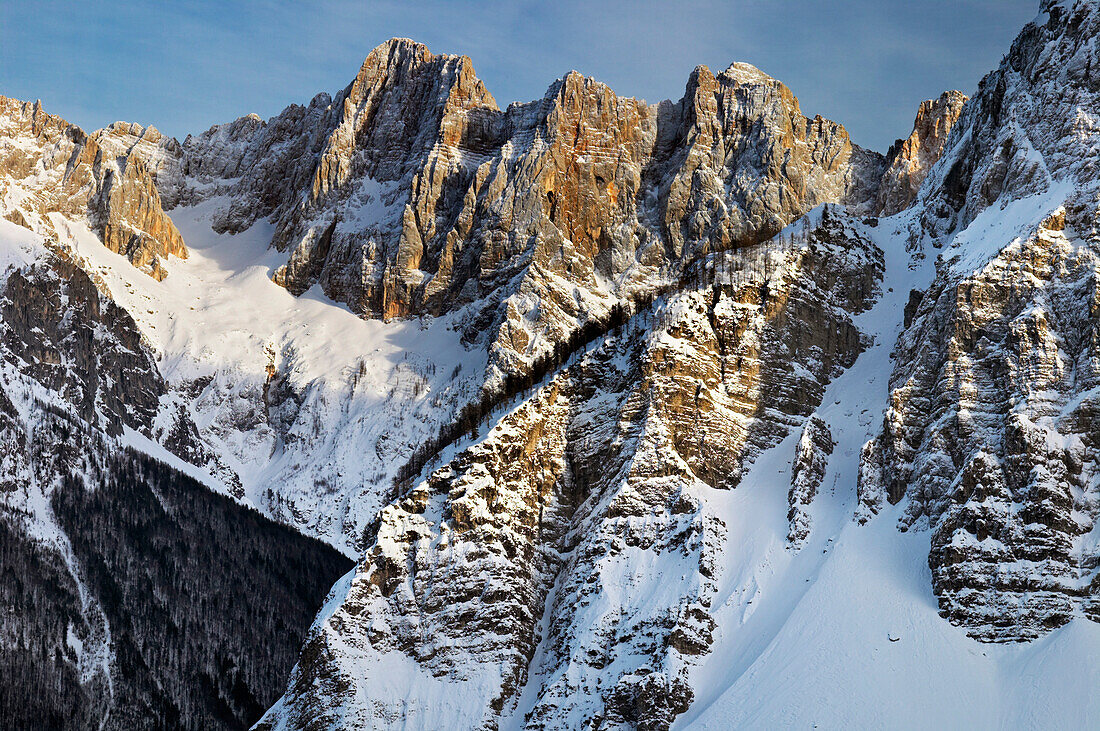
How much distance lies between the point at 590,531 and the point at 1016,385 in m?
47.3

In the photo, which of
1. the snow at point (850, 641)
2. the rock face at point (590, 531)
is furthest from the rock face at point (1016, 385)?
the rock face at point (590, 531)

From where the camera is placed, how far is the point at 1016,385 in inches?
→ 5571

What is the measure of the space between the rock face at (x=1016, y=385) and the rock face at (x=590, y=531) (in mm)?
16307

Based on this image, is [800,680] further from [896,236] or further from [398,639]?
[896,236]

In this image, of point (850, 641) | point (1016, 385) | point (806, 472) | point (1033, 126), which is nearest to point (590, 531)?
point (806, 472)

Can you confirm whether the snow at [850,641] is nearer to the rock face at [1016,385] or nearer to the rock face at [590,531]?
the rock face at [1016,385]

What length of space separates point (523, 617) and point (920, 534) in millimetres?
41716

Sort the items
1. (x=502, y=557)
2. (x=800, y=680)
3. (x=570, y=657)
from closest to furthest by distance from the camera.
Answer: (x=800, y=680)
(x=570, y=657)
(x=502, y=557)

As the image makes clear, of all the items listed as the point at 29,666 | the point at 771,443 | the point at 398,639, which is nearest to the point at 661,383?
the point at 771,443

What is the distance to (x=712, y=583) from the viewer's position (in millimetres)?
144250

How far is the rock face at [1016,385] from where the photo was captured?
13300 cm

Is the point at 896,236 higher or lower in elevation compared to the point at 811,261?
higher

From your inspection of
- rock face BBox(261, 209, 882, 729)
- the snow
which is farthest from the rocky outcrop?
rock face BBox(261, 209, 882, 729)

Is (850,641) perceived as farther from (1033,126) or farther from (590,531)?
(1033,126)
